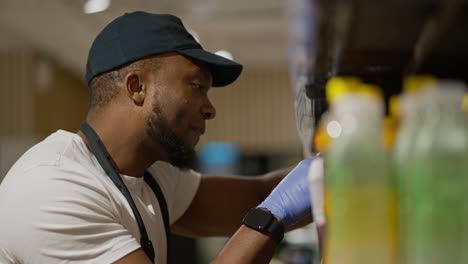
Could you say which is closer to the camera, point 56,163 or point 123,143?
point 56,163

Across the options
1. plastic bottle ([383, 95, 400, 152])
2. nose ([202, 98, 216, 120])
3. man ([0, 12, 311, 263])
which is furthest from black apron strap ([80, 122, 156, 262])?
plastic bottle ([383, 95, 400, 152])

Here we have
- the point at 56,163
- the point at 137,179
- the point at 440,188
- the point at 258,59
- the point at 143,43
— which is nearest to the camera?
the point at 440,188

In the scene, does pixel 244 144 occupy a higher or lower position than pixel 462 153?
lower

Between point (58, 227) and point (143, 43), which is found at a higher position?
point (143, 43)

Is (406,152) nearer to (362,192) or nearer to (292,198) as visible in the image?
(362,192)

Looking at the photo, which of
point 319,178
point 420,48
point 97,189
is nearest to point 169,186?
point 97,189

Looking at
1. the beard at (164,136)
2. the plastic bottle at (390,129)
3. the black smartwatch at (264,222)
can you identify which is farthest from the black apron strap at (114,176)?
the plastic bottle at (390,129)

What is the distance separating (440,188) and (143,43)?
951mm

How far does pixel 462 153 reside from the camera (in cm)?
62

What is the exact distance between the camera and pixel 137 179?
5.17ft

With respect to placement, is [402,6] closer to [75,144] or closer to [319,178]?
[319,178]

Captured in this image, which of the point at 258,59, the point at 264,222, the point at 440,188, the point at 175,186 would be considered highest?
the point at 440,188

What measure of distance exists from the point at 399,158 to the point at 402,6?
Result: 0.54 ft

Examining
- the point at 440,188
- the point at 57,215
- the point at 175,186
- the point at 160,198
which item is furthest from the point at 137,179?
the point at 440,188
